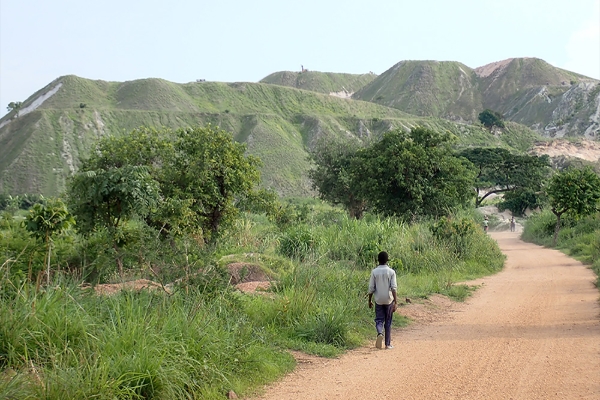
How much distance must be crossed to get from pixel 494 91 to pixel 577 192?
129 m

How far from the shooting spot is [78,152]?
73812mm

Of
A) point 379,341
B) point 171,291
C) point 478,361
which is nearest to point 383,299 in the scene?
point 379,341

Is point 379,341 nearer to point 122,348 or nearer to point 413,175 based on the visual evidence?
point 122,348

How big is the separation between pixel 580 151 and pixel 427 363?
285 feet

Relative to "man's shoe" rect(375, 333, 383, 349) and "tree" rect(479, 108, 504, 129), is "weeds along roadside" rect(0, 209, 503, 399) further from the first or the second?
"tree" rect(479, 108, 504, 129)

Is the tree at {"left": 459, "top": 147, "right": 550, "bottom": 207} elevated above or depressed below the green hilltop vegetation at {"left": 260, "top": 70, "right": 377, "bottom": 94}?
below

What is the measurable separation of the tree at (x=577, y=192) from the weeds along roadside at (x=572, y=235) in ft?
4.12

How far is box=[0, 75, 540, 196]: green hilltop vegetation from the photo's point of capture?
7144 centimetres

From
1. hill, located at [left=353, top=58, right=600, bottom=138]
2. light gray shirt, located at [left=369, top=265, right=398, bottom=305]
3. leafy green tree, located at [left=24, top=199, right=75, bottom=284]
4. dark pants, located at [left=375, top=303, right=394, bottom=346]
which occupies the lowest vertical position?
dark pants, located at [left=375, top=303, right=394, bottom=346]

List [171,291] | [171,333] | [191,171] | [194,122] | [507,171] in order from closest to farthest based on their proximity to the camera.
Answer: [171,333], [171,291], [191,171], [507,171], [194,122]

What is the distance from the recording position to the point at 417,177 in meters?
24.9

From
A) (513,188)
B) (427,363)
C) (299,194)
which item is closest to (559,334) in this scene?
(427,363)

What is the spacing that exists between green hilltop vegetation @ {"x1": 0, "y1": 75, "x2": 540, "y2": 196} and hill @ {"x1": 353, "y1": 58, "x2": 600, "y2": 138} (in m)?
19.6

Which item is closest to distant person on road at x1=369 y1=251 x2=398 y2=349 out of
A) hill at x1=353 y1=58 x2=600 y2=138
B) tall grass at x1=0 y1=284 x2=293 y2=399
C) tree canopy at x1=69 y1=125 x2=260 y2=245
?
tall grass at x1=0 y1=284 x2=293 y2=399
